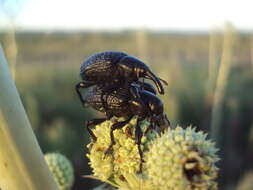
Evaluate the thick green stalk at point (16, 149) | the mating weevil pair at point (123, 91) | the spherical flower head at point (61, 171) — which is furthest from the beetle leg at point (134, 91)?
the spherical flower head at point (61, 171)

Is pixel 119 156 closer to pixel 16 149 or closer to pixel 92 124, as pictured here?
pixel 92 124

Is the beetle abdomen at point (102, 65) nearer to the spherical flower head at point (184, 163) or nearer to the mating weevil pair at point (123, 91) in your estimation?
the mating weevil pair at point (123, 91)

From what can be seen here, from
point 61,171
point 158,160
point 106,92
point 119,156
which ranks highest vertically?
point 106,92

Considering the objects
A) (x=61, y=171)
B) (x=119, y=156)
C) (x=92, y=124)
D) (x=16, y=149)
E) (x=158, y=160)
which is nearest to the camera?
(x=16, y=149)

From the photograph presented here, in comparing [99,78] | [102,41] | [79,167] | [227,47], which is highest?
[99,78]

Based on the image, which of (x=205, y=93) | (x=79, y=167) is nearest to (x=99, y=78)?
(x=79, y=167)

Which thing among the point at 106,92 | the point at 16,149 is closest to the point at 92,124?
the point at 106,92

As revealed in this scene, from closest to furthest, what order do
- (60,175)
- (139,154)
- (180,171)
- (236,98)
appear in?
(180,171), (139,154), (60,175), (236,98)

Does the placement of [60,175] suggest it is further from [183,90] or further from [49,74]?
[49,74]
